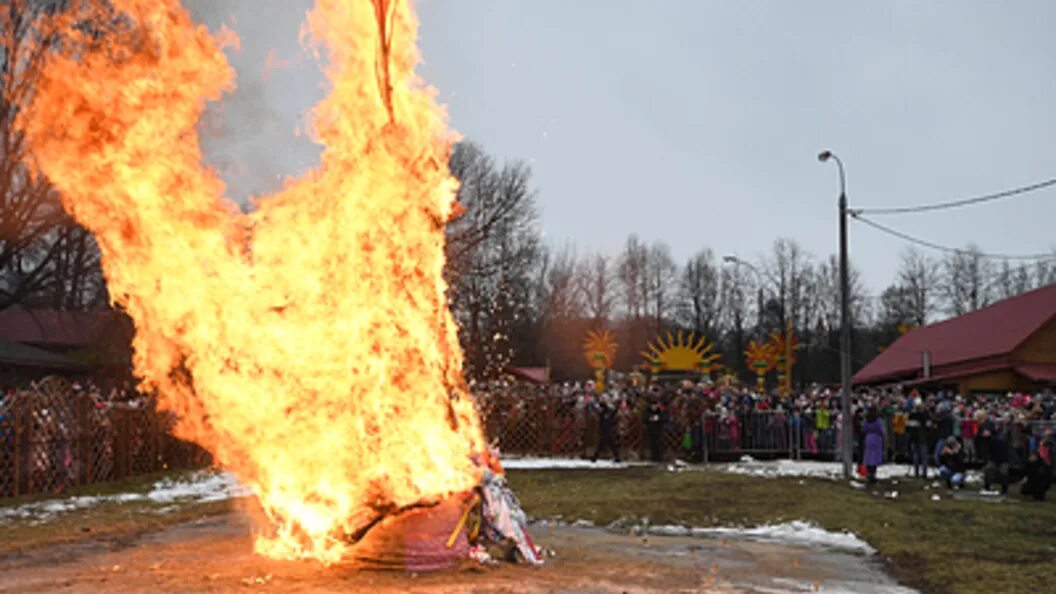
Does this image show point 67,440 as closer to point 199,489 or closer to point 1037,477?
point 199,489

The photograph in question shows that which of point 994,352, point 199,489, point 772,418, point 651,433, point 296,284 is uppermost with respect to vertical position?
point 994,352

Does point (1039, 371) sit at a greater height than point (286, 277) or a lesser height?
greater

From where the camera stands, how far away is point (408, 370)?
1005 cm

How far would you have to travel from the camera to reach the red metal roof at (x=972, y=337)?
122 ft

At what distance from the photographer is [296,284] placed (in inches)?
397

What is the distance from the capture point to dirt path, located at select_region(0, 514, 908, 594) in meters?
8.76

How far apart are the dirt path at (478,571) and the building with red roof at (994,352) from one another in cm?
2757

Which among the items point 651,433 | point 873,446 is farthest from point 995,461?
point 651,433

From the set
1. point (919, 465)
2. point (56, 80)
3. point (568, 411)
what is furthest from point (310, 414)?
point (568, 411)

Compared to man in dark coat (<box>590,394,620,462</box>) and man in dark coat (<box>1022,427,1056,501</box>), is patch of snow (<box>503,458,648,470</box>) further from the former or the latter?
man in dark coat (<box>1022,427,1056,501</box>)

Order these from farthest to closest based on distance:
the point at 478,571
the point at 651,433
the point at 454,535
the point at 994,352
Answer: the point at 994,352
the point at 651,433
the point at 454,535
the point at 478,571

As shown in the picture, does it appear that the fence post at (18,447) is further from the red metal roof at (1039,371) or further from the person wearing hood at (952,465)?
the red metal roof at (1039,371)

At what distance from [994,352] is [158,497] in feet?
102

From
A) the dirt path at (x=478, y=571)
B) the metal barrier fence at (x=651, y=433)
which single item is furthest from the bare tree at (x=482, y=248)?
the dirt path at (x=478, y=571)
